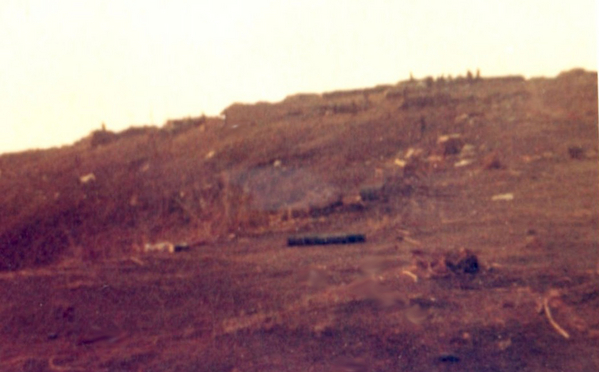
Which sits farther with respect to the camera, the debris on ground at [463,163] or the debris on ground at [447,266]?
the debris on ground at [463,163]

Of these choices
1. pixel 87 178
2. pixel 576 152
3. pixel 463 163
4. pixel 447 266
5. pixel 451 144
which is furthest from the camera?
pixel 87 178

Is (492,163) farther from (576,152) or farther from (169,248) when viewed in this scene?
(169,248)

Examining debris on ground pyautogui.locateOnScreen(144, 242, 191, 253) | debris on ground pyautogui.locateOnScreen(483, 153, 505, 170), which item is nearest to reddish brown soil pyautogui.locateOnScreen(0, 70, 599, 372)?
debris on ground pyautogui.locateOnScreen(483, 153, 505, 170)

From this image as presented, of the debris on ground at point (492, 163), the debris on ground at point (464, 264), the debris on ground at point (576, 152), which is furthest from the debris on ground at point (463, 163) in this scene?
the debris on ground at point (464, 264)

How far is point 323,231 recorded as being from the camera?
9680 millimetres

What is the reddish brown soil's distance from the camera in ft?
15.9

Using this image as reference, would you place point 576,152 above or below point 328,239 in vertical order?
above

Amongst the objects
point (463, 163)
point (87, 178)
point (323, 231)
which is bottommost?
point (323, 231)

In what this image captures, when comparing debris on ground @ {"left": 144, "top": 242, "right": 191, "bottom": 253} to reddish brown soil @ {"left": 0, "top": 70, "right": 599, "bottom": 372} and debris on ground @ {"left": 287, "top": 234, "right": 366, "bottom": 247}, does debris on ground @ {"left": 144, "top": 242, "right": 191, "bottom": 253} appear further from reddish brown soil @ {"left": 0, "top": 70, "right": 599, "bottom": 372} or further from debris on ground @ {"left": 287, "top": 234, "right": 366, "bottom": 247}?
debris on ground @ {"left": 287, "top": 234, "right": 366, "bottom": 247}

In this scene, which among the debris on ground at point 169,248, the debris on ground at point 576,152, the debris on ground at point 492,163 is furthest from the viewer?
the debris on ground at point 576,152

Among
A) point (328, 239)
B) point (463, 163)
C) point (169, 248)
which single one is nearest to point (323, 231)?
point (328, 239)

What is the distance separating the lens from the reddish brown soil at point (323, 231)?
4.86 metres

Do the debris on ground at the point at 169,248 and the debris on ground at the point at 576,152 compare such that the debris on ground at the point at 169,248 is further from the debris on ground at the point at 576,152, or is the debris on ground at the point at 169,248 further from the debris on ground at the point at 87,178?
the debris on ground at the point at 576,152

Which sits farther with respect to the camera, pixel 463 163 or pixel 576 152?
pixel 463 163
